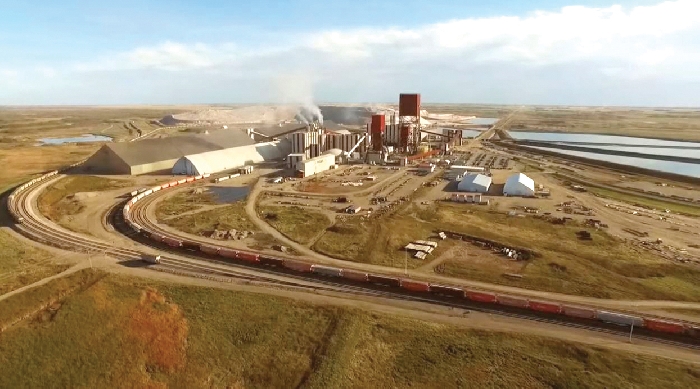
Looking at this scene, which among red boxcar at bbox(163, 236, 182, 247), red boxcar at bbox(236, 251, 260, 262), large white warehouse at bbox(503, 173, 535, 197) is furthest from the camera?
large white warehouse at bbox(503, 173, 535, 197)

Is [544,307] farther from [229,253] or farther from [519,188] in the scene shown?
[519,188]

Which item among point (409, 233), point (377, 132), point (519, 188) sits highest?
point (377, 132)

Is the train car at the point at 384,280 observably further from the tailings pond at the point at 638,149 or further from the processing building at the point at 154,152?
the tailings pond at the point at 638,149

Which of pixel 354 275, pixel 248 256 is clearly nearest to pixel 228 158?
pixel 248 256

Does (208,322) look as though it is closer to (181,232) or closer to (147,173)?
(181,232)

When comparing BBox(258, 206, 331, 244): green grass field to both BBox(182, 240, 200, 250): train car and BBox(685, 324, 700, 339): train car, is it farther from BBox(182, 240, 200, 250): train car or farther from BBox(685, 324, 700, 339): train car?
BBox(685, 324, 700, 339): train car

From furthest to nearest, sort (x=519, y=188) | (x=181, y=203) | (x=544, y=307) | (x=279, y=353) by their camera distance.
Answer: (x=519, y=188) → (x=181, y=203) → (x=544, y=307) → (x=279, y=353)

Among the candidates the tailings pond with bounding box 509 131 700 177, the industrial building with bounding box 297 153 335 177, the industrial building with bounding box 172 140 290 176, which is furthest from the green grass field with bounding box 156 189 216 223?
the tailings pond with bounding box 509 131 700 177

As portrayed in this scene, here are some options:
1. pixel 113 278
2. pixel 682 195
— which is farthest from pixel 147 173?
pixel 682 195
